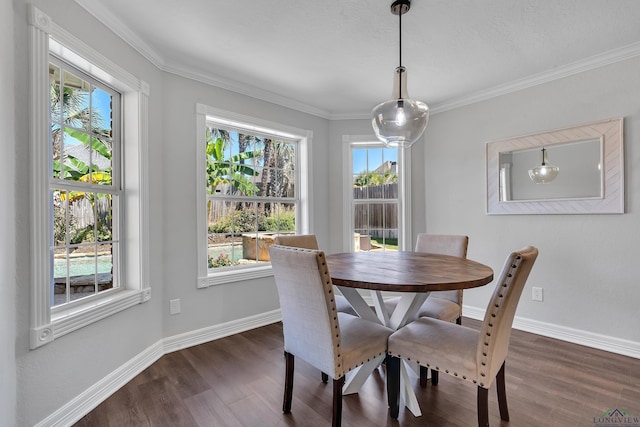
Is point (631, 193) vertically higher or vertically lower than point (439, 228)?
higher

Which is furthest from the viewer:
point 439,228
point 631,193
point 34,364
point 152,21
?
point 439,228

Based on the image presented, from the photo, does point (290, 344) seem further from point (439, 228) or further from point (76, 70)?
point (439, 228)

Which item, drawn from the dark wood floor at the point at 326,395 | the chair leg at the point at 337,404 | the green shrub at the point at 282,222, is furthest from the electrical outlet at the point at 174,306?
the chair leg at the point at 337,404

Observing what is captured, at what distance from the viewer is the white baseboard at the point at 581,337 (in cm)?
246

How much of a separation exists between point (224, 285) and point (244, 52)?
2082 mm

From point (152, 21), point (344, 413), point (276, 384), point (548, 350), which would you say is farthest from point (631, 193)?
point (152, 21)

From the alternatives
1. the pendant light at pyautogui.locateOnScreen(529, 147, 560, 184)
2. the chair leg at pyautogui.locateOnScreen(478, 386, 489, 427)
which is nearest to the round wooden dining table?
the chair leg at pyautogui.locateOnScreen(478, 386, 489, 427)

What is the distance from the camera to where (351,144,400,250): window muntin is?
12.8ft

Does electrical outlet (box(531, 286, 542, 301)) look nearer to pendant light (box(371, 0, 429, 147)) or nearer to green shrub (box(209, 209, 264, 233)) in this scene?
pendant light (box(371, 0, 429, 147))

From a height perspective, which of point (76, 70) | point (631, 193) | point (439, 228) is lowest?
point (439, 228)

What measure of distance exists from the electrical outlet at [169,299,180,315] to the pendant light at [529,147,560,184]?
3507 mm

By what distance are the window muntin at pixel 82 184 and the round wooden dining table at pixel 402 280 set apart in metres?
1.61

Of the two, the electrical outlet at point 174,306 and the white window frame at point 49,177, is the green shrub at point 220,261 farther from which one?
the white window frame at point 49,177

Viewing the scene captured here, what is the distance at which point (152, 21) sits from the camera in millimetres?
2062
